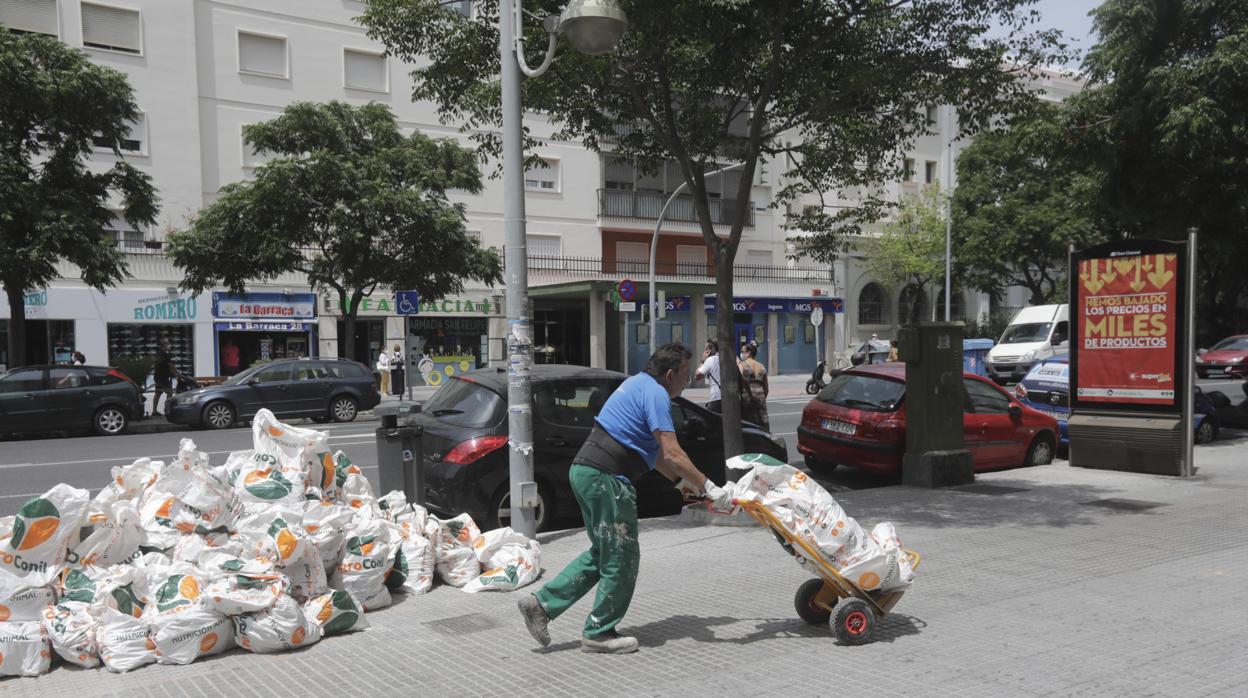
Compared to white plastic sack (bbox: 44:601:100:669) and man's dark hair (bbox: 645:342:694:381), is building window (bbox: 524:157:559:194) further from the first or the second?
white plastic sack (bbox: 44:601:100:669)

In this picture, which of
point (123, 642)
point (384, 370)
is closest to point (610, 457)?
point (123, 642)

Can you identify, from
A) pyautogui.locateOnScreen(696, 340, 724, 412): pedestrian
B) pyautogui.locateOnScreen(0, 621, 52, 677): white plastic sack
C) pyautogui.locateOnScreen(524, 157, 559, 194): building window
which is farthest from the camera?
pyautogui.locateOnScreen(524, 157, 559, 194): building window

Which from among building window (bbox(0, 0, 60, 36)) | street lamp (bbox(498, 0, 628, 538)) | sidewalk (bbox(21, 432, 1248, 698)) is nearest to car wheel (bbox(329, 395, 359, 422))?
sidewalk (bbox(21, 432, 1248, 698))

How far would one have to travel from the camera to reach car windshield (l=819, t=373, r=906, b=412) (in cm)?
1071

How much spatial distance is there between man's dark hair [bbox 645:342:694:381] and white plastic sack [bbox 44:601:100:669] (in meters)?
3.20

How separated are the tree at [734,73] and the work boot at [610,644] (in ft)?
13.9

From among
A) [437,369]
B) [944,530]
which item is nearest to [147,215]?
[437,369]

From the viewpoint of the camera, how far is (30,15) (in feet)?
79.9

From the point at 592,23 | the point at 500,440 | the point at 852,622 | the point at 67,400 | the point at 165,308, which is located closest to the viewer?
the point at 852,622

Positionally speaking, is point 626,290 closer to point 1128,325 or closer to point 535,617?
point 1128,325

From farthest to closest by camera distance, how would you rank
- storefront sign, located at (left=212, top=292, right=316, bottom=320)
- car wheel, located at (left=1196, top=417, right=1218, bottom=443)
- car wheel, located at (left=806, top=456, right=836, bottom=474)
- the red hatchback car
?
storefront sign, located at (left=212, top=292, right=316, bottom=320)
car wheel, located at (left=1196, top=417, right=1218, bottom=443)
car wheel, located at (left=806, top=456, right=836, bottom=474)
the red hatchback car

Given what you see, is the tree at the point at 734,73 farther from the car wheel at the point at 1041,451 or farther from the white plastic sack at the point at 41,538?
the white plastic sack at the point at 41,538

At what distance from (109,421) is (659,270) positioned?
22.4m

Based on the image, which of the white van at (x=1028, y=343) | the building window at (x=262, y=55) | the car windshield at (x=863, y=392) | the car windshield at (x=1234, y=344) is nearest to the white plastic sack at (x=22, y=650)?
the car windshield at (x=863, y=392)
